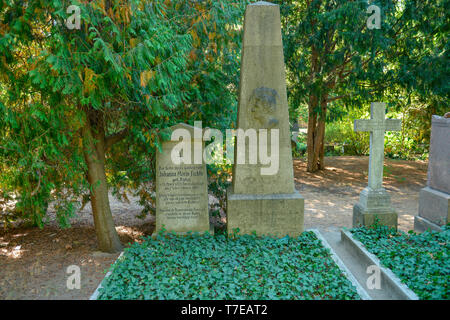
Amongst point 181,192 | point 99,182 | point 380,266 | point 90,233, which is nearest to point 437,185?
point 380,266

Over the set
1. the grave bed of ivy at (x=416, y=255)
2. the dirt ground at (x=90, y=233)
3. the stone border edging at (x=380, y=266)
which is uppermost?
the grave bed of ivy at (x=416, y=255)

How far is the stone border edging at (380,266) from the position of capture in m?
3.59

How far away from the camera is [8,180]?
4.34 metres

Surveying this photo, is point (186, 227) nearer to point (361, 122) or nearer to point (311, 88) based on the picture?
point (361, 122)

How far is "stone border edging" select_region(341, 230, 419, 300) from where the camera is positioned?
11.8 feet

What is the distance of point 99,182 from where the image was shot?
505 cm

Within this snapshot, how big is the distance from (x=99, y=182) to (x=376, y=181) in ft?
14.2

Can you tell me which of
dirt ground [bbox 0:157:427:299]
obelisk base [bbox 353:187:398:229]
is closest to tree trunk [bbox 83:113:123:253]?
dirt ground [bbox 0:157:427:299]

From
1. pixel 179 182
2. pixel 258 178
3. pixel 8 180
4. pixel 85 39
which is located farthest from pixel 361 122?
pixel 8 180

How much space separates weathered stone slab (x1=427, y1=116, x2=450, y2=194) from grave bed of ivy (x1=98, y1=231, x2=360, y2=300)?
7.60ft

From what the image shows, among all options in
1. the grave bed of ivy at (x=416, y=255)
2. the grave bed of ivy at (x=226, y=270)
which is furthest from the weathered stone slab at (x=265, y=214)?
the grave bed of ivy at (x=416, y=255)

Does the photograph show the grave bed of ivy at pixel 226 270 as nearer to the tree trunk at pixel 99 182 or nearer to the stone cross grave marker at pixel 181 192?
the stone cross grave marker at pixel 181 192

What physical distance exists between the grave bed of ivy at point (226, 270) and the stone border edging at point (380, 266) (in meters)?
0.44

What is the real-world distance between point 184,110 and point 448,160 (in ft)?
14.0
